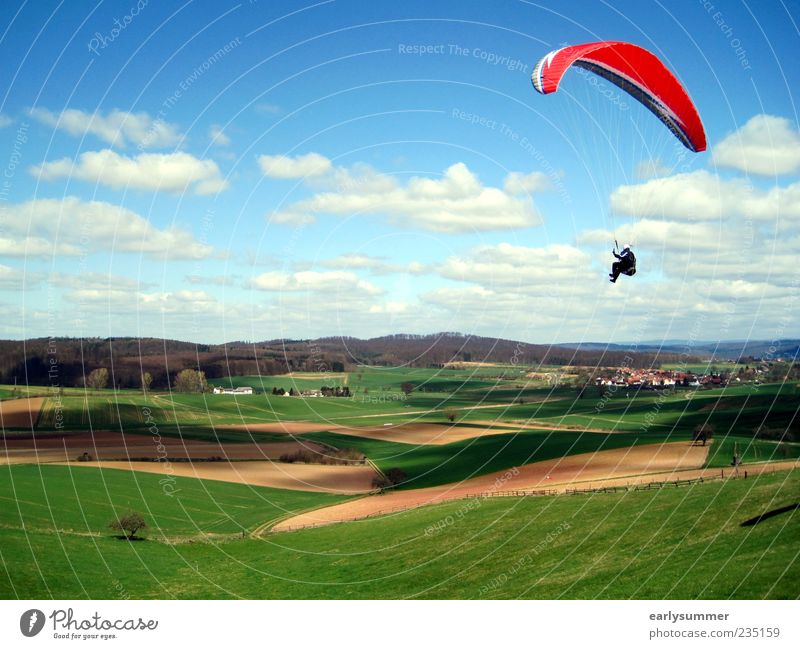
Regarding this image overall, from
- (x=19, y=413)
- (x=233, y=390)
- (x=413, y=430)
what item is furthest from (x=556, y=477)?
(x=19, y=413)

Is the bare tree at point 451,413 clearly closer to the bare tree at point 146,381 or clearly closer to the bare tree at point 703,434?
the bare tree at point 703,434

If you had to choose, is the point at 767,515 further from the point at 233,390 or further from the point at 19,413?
the point at 233,390

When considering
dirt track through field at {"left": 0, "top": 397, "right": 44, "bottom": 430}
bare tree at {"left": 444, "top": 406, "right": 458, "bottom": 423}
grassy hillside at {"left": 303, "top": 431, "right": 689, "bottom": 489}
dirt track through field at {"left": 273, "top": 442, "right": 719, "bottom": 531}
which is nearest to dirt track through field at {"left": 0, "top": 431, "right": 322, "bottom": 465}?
dirt track through field at {"left": 0, "top": 397, "right": 44, "bottom": 430}

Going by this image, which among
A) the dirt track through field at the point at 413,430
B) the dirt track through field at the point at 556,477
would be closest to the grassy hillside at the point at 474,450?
the dirt track through field at the point at 413,430

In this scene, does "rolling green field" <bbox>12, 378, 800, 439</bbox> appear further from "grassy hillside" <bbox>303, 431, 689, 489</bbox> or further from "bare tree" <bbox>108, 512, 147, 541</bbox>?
"bare tree" <bbox>108, 512, 147, 541</bbox>

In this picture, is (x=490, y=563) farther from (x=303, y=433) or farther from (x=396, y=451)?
(x=303, y=433)
